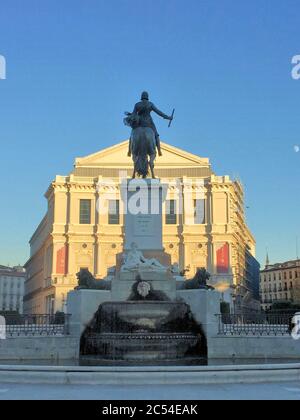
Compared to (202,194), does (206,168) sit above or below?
above

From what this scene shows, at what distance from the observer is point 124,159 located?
9488 cm

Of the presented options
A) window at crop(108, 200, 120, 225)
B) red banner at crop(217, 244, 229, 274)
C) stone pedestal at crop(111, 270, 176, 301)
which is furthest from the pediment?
stone pedestal at crop(111, 270, 176, 301)

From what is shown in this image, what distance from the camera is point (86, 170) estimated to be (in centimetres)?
9425

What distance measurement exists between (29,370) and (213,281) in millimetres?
72460

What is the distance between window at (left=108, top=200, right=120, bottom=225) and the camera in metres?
87.7

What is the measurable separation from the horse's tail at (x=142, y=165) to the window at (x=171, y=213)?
217ft

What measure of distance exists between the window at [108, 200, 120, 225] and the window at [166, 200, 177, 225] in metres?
7.82

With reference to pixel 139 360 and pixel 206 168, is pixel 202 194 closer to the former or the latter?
pixel 206 168

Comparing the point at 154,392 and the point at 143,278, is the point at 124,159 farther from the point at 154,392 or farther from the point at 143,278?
the point at 154,392

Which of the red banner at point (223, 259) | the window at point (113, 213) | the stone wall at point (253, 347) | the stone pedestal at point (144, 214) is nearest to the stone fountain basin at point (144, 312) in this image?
the stone wall at point (253, 347)

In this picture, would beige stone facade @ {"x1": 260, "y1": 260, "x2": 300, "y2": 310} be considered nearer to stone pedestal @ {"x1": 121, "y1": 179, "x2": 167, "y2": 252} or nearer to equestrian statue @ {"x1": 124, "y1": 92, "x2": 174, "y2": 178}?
equestrian statue @ {"x1": 124, "y1": 92, "x2": 174, "y2": 178}
